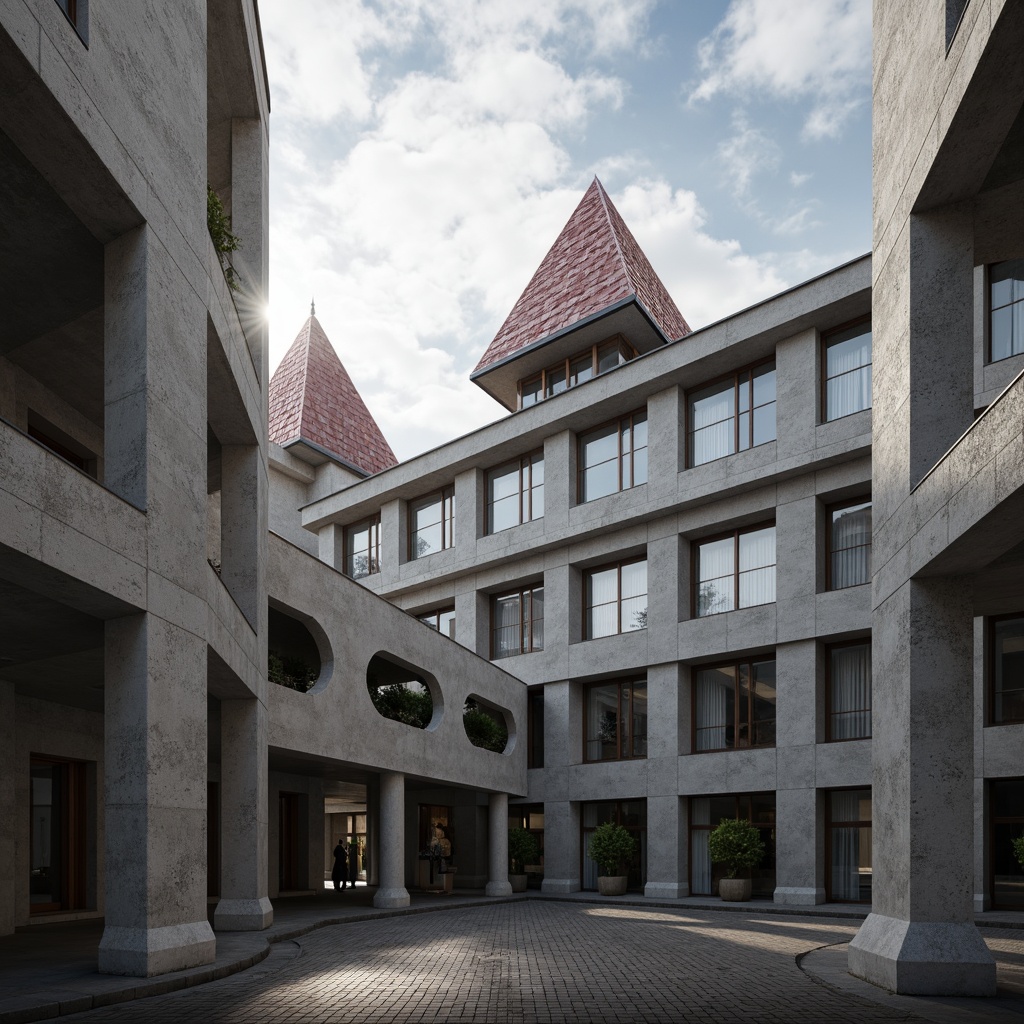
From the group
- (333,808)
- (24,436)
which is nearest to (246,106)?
(24,436)

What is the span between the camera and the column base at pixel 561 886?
1127 inches

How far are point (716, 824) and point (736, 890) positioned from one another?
7.46ft

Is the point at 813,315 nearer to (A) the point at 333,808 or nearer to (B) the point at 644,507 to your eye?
(B) the point at 644,507

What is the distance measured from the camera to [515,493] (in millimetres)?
32562

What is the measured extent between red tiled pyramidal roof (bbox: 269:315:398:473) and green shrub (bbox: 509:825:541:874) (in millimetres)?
17836

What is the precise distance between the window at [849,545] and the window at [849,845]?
4999 mm

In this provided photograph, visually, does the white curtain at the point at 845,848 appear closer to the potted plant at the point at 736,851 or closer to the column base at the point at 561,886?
→ the potted plant at the point at 736,851

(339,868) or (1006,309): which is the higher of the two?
(1006,309)

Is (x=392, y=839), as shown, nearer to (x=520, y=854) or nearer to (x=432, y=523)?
(x=520, y=854)

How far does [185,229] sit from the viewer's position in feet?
40.3

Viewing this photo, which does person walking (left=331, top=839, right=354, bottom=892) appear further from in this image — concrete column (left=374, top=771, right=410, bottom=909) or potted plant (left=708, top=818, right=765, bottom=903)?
potted plant (left=708, top=818, right=765, bottom=903)

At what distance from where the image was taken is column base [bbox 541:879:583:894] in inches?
1127

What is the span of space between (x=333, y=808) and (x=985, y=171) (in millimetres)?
37337

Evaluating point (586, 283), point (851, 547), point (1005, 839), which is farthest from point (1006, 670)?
point (586, 283)
